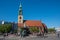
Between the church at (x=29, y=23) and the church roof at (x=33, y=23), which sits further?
the church roof at (x=33, y=23)

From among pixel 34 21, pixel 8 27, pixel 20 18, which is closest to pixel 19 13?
pixel 20 18

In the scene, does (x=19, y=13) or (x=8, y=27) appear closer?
(x=8, y=27)

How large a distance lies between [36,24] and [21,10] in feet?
44.5

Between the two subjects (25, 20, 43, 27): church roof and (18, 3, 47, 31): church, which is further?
(25, 20, 43, 27): church roof

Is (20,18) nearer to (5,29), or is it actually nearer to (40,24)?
(40,24)

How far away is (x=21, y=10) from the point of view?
109500 mm

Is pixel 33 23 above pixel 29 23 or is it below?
below

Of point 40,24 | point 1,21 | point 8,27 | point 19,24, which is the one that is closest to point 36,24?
point 40,24

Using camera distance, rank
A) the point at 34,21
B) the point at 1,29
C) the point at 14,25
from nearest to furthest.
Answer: the point at 1,29 < the point at 14,25 < the point at 34,21

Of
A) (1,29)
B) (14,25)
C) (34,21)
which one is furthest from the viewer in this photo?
(34,21)

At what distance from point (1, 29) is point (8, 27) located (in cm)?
496

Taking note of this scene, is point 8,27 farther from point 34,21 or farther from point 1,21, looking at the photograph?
point 34,21

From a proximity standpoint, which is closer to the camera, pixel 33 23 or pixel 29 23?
pixel 33 23

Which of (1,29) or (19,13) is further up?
(19,13)
